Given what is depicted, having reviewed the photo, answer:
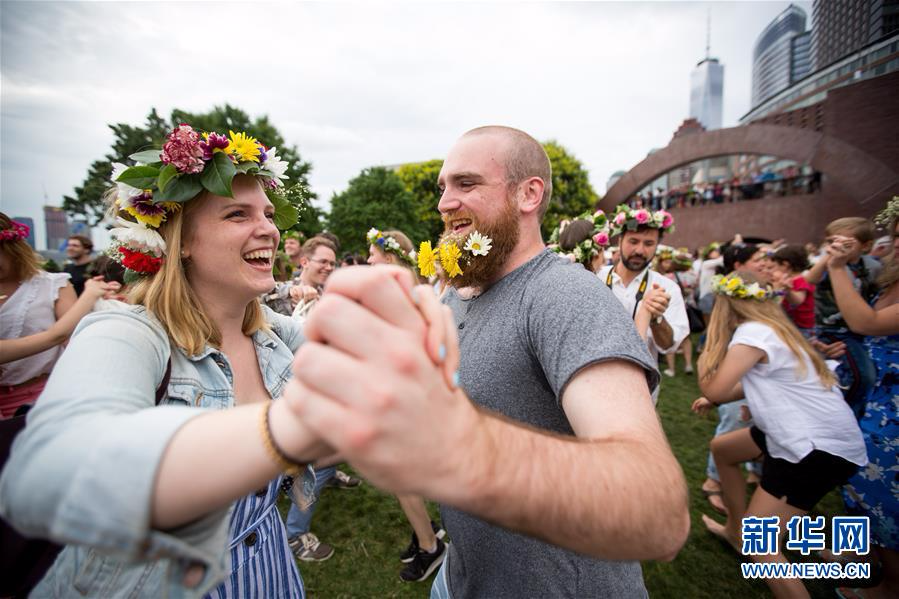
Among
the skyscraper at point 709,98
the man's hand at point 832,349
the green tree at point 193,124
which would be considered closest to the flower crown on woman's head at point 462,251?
the man's hand at point 832,349

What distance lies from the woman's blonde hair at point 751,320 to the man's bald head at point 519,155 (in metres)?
2.63

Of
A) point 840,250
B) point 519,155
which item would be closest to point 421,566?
point 519,155

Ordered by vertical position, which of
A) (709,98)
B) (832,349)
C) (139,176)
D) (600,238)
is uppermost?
(709,98)

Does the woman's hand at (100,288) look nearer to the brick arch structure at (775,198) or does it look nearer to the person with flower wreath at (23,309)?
the person with flower wreath at (23,309)

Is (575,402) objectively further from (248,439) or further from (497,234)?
(497,234)

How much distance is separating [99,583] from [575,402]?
5.23 ft

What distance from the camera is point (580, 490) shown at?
78 centimetres

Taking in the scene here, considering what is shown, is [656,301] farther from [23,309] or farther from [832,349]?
[23,309]

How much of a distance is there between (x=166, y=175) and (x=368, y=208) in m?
24.9

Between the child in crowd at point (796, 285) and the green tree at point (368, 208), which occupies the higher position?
the green tree at point (368, 208)

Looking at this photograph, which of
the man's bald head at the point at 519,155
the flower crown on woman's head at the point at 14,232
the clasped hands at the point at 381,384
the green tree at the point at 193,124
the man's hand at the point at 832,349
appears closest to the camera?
the clasped hands at the point at 381,384

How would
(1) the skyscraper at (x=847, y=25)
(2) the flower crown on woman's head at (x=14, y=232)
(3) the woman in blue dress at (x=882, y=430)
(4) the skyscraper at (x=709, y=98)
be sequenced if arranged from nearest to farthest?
(3) the woman in blue dress at (x=882, y=430)
(1) the skyscraper at (x=847, y=25)
(2) the flower crown on woman's head at (x=14, y=232)
(4) the skyscraper at (x=709, y=98)

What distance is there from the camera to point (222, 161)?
1718 millimetres

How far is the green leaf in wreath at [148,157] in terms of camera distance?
5.55 feet
